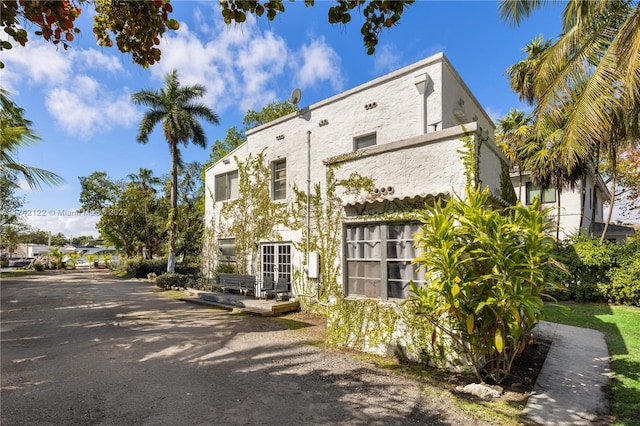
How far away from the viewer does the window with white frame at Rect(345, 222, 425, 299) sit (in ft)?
21.5

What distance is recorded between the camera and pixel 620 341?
24.7 feet

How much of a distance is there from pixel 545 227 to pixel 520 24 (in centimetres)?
696

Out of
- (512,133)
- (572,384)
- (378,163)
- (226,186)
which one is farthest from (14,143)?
(512,133)

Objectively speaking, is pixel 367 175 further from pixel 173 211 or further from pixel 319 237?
pixel 173 211

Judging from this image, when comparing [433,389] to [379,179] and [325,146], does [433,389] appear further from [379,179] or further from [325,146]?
[325,146]

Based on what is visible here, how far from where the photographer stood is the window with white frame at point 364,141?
1061cm

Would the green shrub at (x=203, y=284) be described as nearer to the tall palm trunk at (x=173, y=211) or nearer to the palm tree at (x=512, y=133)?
the tall palm trunk at (x=173, y=211)

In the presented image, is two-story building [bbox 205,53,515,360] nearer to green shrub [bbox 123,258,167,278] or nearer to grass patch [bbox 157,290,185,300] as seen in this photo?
grass patch [bbox 157,290,185,300]

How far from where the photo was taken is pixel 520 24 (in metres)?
8.72

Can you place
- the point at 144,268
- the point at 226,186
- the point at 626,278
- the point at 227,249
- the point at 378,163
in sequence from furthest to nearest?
the point at 144,268 < the point at 226,186 < the point at 227,249 < the point at 626,278 < the point at 378,163

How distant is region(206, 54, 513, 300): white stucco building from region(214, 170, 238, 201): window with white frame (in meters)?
0.05

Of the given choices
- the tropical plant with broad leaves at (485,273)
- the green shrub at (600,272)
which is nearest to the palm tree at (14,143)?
the tropical plant with broad leaves at (485,273)

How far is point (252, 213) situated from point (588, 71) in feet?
40.3

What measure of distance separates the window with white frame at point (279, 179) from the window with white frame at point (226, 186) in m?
2.99
